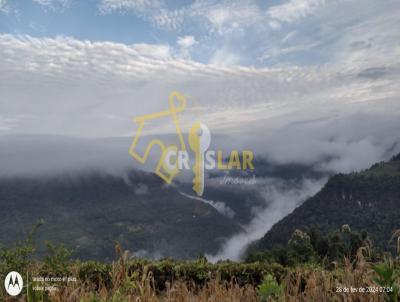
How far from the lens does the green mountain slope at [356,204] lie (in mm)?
124375

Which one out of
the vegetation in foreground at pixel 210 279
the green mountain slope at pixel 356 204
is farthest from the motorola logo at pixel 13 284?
the green mountain slope at pixel 356 204

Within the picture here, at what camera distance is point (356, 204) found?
144125mm

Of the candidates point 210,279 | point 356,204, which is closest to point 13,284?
point 210,279

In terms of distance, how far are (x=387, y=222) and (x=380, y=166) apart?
58717 millimetres

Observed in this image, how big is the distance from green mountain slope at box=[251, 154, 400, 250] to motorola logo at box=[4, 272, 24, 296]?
107 m

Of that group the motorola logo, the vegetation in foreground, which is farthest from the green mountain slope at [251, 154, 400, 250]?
the motorola logo

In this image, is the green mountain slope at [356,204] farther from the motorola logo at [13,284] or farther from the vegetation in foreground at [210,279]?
the motorola logo at [13,284]

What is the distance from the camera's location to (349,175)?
165000 millimetres

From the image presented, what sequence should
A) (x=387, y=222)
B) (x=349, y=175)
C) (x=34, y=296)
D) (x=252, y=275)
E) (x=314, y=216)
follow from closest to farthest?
(x=34, y=296) → (x=252, y=275) → (x=387, y=222) → (x=314, y=216) → (x=349, y=175)

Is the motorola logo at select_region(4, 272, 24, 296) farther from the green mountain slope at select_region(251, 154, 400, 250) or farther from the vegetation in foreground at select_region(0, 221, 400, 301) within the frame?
the green mountain slope at select_region(251, 154, 400, 250)

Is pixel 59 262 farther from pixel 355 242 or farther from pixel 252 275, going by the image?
pixel 355 242

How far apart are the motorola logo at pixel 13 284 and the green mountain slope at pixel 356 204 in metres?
107

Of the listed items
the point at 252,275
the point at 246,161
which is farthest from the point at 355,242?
the point at 252,275

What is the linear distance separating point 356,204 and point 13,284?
147255 mm
